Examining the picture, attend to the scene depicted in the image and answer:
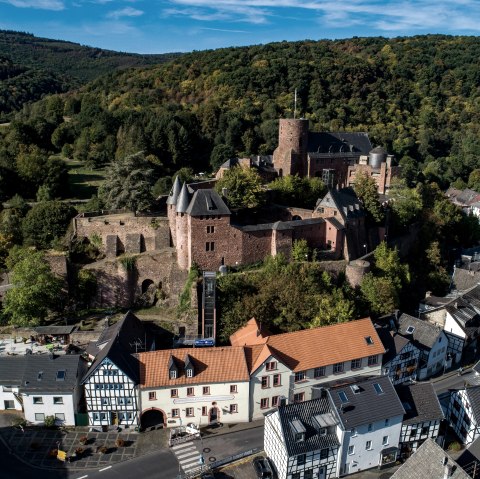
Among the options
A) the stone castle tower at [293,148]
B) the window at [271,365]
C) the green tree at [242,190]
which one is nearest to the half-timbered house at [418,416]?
the window at [271,365]

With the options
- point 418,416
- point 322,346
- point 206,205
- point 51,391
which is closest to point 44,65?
point 206,205

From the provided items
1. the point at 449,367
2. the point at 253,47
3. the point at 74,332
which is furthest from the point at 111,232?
the point at 253,47

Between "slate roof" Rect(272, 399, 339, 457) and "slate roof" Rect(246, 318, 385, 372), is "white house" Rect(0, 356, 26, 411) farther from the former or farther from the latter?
"slate roof" Rect(272, 399, 339, 457)

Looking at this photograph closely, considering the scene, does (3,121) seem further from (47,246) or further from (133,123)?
(47,246)

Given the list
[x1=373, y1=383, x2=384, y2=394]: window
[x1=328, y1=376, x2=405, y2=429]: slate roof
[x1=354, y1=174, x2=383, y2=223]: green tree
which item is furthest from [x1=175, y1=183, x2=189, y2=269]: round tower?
[x1=373, y1=383, x2=384, y2=394]: window

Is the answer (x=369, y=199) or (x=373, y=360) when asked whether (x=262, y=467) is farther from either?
(x=369, y=199)

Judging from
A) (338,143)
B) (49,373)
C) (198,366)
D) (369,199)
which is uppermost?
(338,143)
